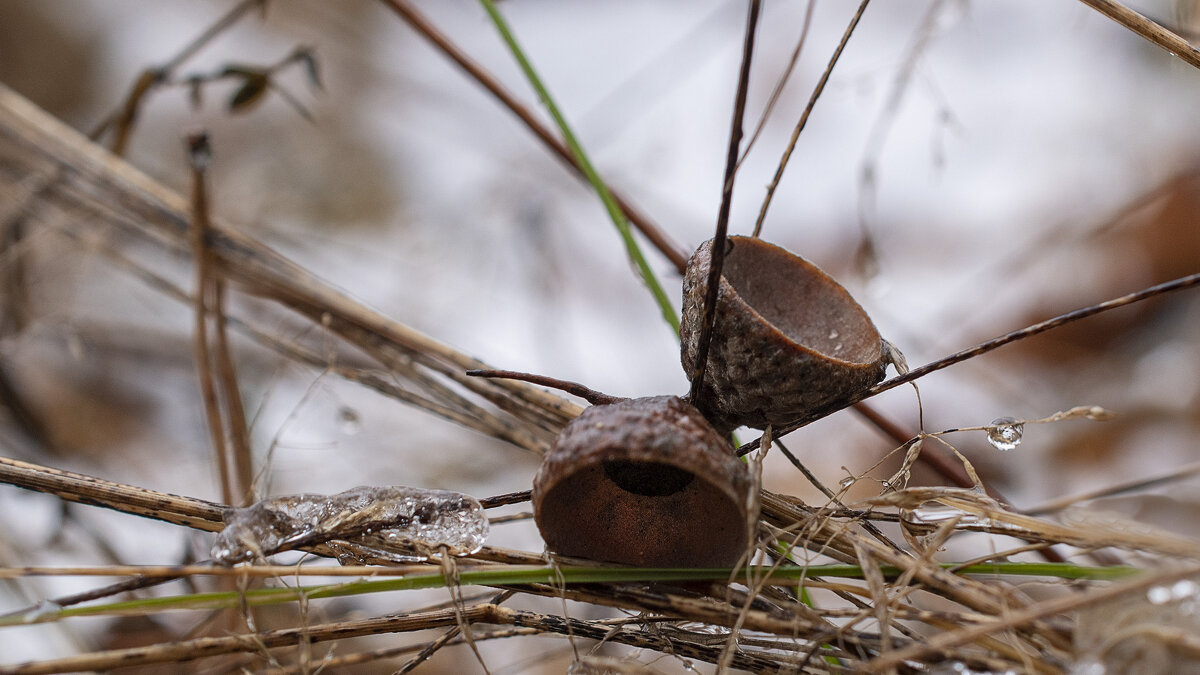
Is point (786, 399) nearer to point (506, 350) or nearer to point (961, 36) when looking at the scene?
point (506, 350)

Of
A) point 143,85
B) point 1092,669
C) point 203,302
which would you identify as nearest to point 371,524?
point 1092,669

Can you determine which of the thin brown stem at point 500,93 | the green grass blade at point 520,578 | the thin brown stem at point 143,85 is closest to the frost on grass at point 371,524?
the green grass blade at point 520,578

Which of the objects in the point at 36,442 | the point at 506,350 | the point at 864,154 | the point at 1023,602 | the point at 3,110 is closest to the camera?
Result: the point at 1023,602

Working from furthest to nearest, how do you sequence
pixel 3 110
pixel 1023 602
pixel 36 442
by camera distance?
pixel 36 442, pixel 3 110, pixel 1023 602

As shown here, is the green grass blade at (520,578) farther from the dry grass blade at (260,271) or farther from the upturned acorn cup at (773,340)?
the dry grass blade at (260,271)

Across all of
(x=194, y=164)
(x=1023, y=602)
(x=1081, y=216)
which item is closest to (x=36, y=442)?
(x=194, y=164)
